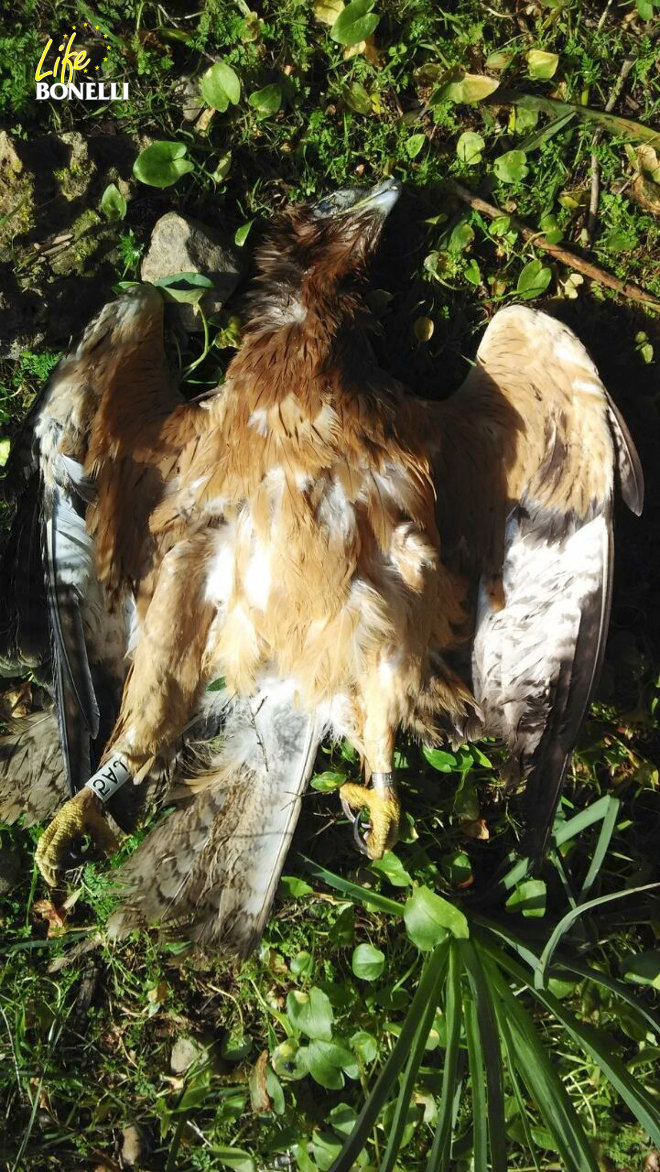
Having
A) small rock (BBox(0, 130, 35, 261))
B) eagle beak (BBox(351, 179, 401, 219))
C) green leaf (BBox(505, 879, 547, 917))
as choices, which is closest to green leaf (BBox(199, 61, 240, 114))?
eagle beak (BBox(351, 179, 401, 219))

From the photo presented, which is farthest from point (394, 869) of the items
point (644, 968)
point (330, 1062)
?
point (644, 968)

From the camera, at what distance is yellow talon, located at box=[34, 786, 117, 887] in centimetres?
246

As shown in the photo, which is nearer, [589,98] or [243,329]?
[243,329]

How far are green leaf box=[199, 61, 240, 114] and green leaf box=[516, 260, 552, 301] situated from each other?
3.66ft

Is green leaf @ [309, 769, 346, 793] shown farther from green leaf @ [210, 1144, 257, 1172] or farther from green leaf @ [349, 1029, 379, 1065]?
green leaf @ [210, 1144, 257, 1172]

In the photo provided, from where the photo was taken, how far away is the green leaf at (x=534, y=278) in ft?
9.03

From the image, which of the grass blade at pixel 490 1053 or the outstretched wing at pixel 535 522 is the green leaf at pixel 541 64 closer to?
the outstretched wing at pixel 535 522

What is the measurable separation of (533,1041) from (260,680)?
4.25ft

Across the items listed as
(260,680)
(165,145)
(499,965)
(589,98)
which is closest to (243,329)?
(165,145)

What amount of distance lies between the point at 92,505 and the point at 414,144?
1.69 m

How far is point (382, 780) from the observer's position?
8.45 ft

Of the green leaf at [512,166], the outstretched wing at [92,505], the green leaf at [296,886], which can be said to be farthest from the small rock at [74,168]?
the green leaf at [296,886]

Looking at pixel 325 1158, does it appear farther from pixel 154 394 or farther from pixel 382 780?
pixel 154 394

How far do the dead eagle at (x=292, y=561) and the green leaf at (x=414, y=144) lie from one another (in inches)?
12.7
